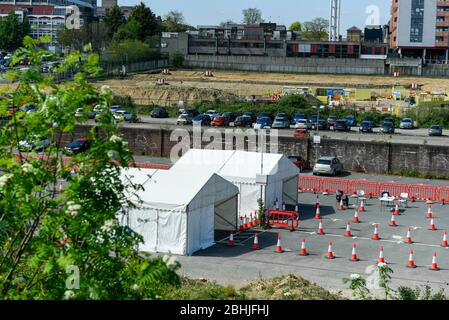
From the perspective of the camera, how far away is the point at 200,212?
22578 millimetres

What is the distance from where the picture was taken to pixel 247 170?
90.2 ft

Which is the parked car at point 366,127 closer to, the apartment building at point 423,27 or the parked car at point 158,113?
the parked car at point 158,113

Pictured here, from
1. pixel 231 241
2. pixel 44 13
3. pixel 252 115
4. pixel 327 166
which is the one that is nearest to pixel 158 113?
pixel 252 115

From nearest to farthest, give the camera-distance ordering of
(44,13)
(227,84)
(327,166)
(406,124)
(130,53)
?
(327,166), (406,124), (227,84), (130,53), (44,13)

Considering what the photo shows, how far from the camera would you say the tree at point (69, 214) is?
774cm

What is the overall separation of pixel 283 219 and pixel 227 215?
2411 millimetres

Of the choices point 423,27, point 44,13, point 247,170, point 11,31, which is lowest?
point 247,170

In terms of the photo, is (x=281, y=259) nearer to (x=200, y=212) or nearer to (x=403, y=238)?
(x=200, y=212)

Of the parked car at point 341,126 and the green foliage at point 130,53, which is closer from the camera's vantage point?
the parked car at point 341,126

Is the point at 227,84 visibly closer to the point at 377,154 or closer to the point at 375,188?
the point at 377,154

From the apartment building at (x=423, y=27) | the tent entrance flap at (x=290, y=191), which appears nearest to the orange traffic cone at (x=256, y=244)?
the tent entrance flap at (x=290, y=191)

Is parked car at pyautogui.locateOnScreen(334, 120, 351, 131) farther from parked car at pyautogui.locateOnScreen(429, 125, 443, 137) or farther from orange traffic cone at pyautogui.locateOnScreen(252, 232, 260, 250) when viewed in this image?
orange traffic cone at pyautogui.locateOnScreen(252, 232, 260, 250)

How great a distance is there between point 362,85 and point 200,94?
23407mm

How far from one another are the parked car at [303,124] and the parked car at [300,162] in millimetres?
13085
